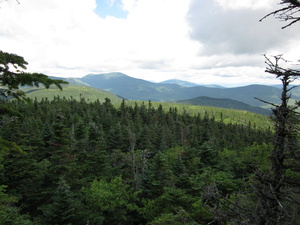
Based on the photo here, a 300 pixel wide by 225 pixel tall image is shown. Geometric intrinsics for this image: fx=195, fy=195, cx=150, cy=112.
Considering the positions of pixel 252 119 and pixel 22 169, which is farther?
pixel 252 119

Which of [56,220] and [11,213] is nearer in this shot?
[11,213]

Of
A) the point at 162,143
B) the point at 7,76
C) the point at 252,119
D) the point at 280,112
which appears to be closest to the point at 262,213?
the point at 280,112

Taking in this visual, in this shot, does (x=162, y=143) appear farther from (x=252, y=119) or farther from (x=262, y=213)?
(x=252, y=119)

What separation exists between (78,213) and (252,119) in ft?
684

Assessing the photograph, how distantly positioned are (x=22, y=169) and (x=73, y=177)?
5.45 metres

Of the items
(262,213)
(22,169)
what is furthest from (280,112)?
(22,169)

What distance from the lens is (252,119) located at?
640ft

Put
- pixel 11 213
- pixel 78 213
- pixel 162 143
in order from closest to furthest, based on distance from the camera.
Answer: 1. pixel 11 213
2. pixel 78 213
3. pixel 162 143

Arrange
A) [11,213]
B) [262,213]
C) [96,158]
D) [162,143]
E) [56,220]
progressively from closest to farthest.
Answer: [262,213], [11,213], [56,220], [96,158], [162,143]

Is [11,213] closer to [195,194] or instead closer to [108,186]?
[108,186]

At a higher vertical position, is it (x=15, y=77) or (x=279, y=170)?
(x=15, y=77)

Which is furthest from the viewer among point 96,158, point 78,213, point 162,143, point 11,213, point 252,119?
point 252,119

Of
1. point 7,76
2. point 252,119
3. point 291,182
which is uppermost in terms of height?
point 7,76

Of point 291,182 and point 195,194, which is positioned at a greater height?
point 291,182
